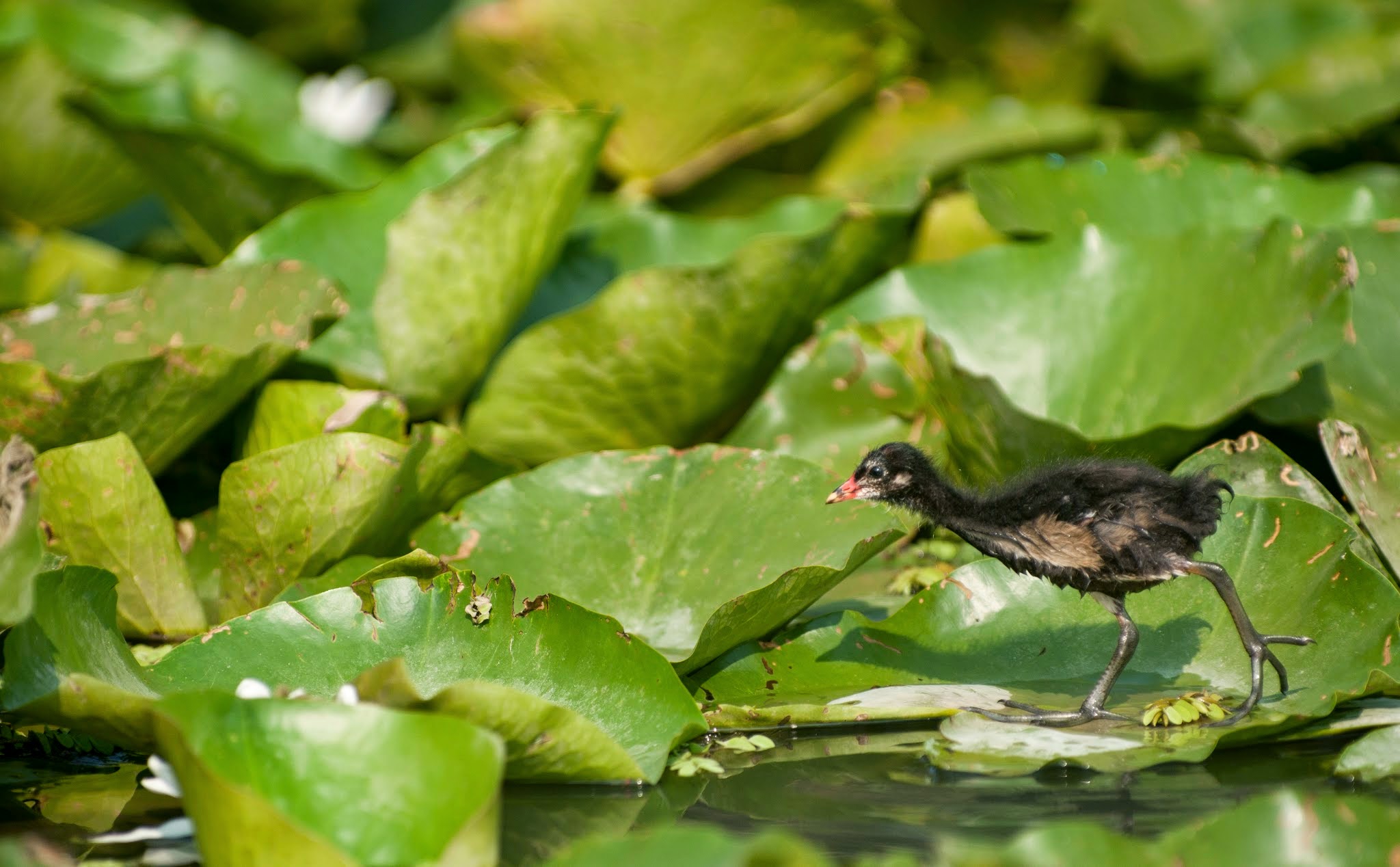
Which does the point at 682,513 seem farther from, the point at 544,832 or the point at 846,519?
the point at 544,832

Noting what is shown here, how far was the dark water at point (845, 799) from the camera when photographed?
2168mm

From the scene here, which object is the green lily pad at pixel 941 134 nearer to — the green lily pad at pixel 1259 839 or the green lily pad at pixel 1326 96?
the green lily pad at pixel 1326 96

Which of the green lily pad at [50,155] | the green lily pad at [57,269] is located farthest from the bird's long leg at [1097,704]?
the green lily pad at [50,155]

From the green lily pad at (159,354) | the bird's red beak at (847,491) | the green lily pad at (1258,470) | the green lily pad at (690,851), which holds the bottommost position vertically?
the green lily pad at (1258,470)

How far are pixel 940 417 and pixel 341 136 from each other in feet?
8.94

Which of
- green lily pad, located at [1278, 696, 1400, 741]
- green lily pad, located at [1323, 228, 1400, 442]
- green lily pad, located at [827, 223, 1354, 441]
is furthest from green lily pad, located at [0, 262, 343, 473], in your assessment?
green lily pad, located at [1323, 228, 1400, 442]

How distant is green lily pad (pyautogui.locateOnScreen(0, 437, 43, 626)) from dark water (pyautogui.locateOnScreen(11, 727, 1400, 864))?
15.2 inches

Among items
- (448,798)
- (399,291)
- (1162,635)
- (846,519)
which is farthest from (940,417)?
(448,798)

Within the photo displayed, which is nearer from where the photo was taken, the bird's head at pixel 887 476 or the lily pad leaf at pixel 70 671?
the lily pad leaf at pixel 70 671

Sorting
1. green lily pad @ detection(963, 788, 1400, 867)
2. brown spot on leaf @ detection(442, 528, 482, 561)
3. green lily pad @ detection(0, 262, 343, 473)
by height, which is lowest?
brown spot on leaf @ detection(442, 528, 482, 561)

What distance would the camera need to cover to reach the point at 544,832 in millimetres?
2207

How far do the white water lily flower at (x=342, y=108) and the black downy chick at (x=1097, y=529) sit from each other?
2942 mm

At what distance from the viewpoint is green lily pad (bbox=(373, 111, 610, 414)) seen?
326 cm

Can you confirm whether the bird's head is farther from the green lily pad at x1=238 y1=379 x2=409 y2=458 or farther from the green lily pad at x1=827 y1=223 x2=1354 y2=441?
the green lily pad at x1=238 y1=379 x2=409 y2=458
